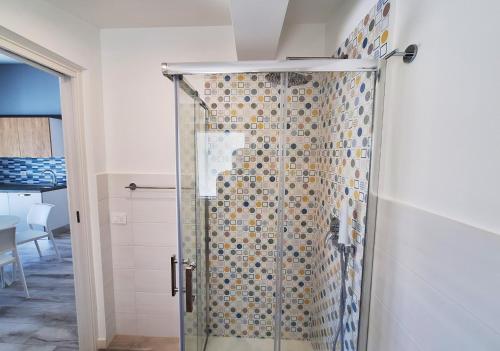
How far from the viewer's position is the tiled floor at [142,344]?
5.87 ft

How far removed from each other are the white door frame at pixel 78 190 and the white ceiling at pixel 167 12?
0.40 meters

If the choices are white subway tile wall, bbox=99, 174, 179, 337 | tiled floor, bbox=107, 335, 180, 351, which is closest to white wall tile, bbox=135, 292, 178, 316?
white subway tile wall, bbox=99, 174, 179, 337

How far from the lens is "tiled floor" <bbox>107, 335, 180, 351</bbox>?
179 cm

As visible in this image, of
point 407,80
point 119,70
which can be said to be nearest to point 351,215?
point 407,80

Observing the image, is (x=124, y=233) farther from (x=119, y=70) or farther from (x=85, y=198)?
(x=119, y=70)

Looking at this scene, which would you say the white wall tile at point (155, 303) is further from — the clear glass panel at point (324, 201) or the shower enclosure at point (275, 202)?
the clear glass panel at point (324, 201)

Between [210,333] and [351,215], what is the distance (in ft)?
5.09

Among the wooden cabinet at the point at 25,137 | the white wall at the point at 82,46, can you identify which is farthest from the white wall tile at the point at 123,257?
the wooden cabinet at the point at 25,137

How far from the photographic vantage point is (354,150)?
113cm

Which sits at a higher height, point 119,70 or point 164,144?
point 119,70

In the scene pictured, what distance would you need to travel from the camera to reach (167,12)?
4.95 feet

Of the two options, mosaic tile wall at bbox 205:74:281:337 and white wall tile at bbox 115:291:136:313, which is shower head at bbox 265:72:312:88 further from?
white wall tile at bbox 115:291:136:313

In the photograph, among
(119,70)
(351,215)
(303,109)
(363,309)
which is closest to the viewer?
(363,309)

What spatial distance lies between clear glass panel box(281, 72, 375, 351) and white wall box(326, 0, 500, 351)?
166mm
